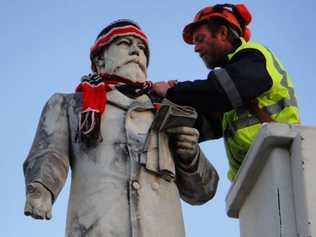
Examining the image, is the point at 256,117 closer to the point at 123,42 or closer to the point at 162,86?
the point at 162,86

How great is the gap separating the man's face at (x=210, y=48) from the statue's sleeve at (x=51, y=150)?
119 centimetres

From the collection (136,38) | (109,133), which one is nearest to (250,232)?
(109,133)

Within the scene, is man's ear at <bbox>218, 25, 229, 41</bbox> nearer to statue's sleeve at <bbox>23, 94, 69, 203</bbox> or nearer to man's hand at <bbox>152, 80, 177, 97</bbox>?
man's hand at <bbox>152, 80, 177, 97</bbox>

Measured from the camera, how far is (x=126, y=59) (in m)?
7.00

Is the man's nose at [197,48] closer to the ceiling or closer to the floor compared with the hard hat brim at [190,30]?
closer to the floor

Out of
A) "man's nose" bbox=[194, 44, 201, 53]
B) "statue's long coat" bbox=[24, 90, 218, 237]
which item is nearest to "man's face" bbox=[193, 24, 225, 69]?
"man's nose" bbox=[194, 44, 201, 53]

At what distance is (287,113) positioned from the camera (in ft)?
20.4

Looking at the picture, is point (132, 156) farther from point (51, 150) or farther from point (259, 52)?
point (259, 52)

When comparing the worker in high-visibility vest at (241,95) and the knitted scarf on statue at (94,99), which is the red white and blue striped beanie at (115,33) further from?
the worker in high-visibility vest at (241,95)

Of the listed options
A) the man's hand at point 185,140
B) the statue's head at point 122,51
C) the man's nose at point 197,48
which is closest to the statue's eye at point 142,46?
the statue's head at point 122,51

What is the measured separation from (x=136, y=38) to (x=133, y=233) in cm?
197

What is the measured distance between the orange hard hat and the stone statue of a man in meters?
0.54

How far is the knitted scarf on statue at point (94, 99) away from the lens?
6305 millimetres

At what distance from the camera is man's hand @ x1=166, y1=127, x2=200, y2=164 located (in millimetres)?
6320
